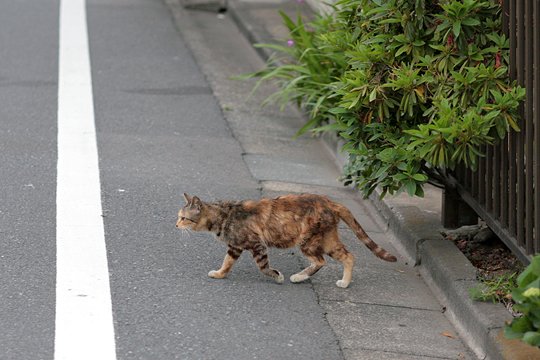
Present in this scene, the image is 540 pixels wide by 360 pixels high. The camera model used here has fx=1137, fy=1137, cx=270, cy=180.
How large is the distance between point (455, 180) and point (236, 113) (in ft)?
12.2

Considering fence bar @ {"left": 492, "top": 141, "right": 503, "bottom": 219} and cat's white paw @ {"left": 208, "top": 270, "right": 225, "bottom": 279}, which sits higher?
fence bar @ {"left": 492, "top": 141, "right": 503, "bottom": 219}

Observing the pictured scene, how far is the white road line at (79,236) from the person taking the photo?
561cm

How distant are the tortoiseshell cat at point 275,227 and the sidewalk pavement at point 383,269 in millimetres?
205

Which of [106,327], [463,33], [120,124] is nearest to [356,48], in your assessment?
[463,33]

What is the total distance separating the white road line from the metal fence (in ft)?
7.49

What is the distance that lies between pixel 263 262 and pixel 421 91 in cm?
135

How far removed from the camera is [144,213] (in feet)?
25.2

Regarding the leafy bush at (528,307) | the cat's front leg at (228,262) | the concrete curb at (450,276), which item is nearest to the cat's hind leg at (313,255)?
the cat's front leg at (228,262)

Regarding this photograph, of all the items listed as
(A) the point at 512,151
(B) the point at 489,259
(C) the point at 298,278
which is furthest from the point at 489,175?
(C) the point at 298,278

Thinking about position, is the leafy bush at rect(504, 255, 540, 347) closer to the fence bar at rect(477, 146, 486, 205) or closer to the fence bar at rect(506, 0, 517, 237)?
the fence bar at rect(506, 0, 517, 237)

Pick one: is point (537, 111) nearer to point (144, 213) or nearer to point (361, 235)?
point (361, 235)

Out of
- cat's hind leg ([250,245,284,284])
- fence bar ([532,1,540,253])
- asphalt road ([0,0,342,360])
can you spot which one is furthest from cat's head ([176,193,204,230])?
fence bar ([532,1,540,253])

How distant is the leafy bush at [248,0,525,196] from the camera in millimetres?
6270

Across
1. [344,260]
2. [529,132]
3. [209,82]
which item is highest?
[529,132]
